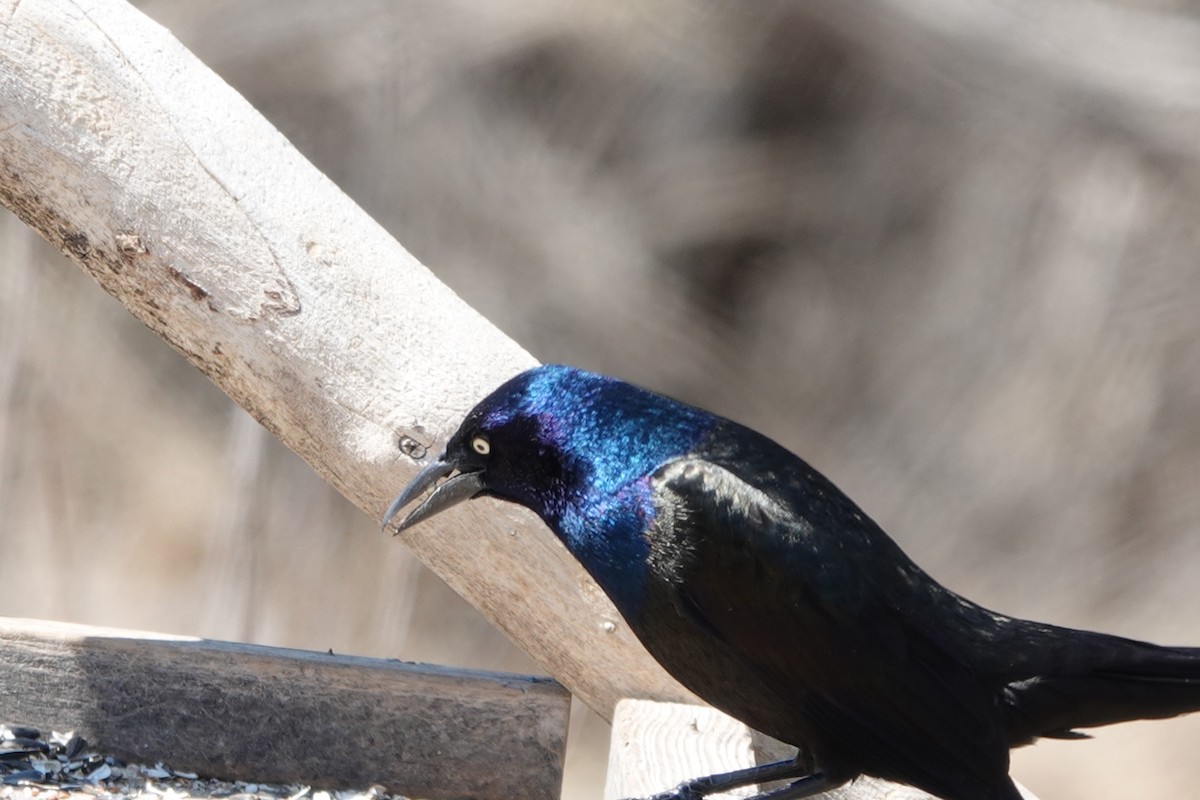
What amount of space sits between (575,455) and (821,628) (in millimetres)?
407

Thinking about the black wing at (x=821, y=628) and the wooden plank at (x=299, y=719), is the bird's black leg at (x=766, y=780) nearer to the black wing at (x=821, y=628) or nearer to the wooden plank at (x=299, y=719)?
the black wing at (x=821, y=628)

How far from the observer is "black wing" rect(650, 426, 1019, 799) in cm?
173

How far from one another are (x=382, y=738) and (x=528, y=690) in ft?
0.80

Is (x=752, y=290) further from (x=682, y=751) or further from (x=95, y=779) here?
(x=95, y=779)

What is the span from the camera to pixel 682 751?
2.00m

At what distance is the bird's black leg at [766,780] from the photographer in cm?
183

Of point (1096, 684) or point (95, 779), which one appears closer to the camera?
point (1096, 684)

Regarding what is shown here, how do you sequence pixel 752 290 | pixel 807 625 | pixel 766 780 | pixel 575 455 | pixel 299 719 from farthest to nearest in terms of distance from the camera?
pixel 752 290
pixel 299 719
pixel 766 780
pixel 575 455
pixel 807 625

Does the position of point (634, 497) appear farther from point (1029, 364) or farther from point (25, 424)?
point (25, 424)

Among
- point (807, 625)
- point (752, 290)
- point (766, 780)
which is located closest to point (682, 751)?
point (766, 780)

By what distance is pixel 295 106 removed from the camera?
12.8 ft

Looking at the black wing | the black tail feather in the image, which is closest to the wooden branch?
the black wing

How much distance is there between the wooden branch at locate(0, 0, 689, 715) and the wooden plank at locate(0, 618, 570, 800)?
0.17 m

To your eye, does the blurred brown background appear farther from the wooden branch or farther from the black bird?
the black bird
